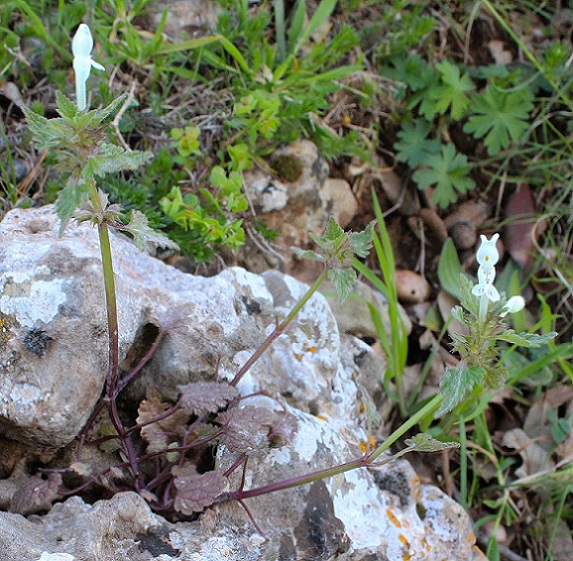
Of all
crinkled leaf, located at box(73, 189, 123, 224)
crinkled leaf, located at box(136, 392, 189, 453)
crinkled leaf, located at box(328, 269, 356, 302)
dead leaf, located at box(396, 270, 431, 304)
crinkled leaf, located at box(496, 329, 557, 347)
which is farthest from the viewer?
dead leaf, located at box(396, 270, 431, 304)

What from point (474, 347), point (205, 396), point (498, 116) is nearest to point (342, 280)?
point (474, 347)

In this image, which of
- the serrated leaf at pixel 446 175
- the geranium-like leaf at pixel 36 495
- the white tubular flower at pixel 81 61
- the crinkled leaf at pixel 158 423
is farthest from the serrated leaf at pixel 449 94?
the geranium-like leaf at pixel 36 495

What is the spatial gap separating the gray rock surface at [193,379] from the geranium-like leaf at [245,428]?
0.31 feet

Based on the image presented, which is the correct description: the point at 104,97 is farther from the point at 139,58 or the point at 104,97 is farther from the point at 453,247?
the point at 453,247

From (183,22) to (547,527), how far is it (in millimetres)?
3001

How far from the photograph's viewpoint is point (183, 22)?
3281mm

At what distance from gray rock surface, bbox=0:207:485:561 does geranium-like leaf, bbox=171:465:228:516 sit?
0.11 metres

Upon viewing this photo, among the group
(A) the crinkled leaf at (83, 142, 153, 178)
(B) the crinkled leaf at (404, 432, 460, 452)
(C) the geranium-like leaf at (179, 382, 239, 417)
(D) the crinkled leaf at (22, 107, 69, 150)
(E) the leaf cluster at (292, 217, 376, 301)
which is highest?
(D) the crinkled leaf at (22, 107, 69, 150)

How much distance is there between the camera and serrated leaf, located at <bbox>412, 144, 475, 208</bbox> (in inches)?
136

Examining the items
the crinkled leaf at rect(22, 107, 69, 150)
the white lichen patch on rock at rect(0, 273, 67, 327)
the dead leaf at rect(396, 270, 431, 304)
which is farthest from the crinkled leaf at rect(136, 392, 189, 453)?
the dead leaf at rect(396, 270, 431, 304)

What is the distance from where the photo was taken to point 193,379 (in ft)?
6.95

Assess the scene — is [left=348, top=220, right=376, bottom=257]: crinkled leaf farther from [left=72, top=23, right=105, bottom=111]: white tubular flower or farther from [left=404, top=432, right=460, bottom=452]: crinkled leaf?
[left=72, top=23, right=105, bottom=111]: white tubular flower

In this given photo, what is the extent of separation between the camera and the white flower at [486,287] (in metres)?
1.82

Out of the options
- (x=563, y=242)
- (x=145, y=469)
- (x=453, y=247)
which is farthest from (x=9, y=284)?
(x=563, y=242)
